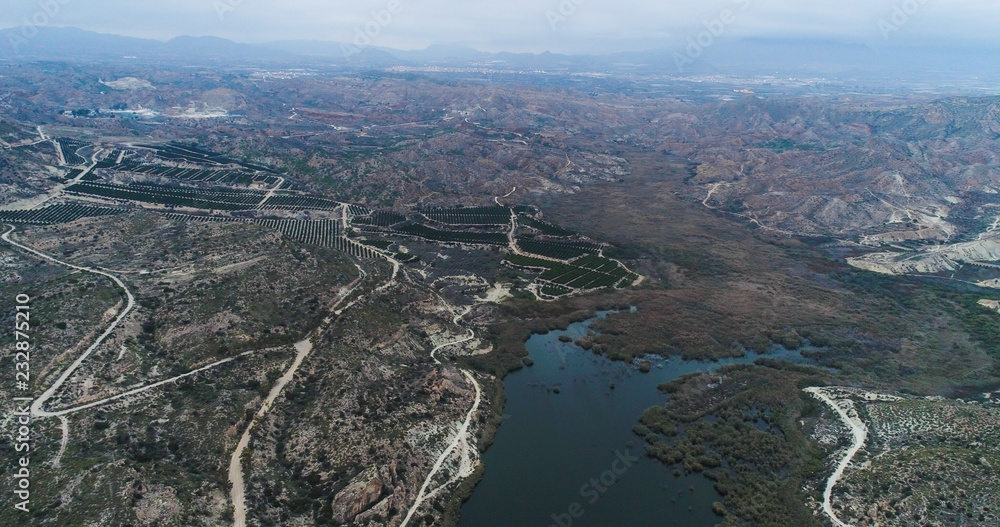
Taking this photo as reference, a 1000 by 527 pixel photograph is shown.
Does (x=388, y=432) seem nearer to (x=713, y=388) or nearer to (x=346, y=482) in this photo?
(x=346, y=482)

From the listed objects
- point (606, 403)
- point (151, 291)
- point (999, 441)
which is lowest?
point (606, 403)

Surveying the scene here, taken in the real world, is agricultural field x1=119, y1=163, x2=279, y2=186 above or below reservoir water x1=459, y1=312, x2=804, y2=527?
above

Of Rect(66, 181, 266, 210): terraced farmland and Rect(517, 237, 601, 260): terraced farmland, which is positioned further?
Rect(66, 181, 266, 210): terraced farmland

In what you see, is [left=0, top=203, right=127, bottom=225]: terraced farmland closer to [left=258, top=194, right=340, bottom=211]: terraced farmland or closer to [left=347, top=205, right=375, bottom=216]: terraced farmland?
[left=258, top=194, right=340, bottom=211]: terraced farmland

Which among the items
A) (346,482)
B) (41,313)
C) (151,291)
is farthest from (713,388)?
(41,313)

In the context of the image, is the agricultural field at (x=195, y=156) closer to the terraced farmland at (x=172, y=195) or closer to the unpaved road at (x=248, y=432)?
the terraced farmland at (x=172, y=195)

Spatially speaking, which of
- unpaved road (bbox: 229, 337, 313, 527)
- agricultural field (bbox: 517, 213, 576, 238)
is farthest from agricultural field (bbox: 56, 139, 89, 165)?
unpaved road (bbox: 229, 337, 313, 527)
